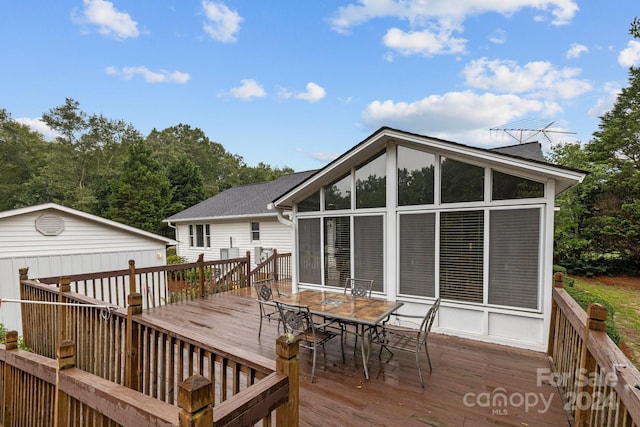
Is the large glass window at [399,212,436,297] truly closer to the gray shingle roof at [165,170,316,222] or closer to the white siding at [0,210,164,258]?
the white siding at [0,210,164,258]

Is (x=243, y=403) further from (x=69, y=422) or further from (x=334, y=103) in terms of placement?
(x=334, y=103)

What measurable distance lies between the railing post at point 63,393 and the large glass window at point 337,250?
4536 mm

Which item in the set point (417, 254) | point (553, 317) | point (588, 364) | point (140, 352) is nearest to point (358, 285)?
point (417, 254)

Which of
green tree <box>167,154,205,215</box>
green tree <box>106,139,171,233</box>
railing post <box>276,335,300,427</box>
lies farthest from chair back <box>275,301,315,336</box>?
green tree <box>167,154,205,215</box>

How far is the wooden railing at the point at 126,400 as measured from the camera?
3.67 feet

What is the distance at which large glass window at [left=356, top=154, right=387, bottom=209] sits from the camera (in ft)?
18.3

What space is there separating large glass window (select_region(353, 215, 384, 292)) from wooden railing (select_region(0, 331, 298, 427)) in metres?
4.12

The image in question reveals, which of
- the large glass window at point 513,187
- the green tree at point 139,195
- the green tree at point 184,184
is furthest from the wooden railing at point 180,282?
the green tree at point 184,184

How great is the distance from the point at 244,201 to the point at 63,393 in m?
13.7

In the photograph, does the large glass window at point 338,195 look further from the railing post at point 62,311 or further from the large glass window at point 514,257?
the railing post at point 62,311

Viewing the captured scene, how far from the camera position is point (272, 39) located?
11242mm

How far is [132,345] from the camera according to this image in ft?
8.63

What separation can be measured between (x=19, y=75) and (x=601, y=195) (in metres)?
30.4

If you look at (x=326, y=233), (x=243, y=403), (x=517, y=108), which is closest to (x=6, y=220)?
(x=326, y=233)
